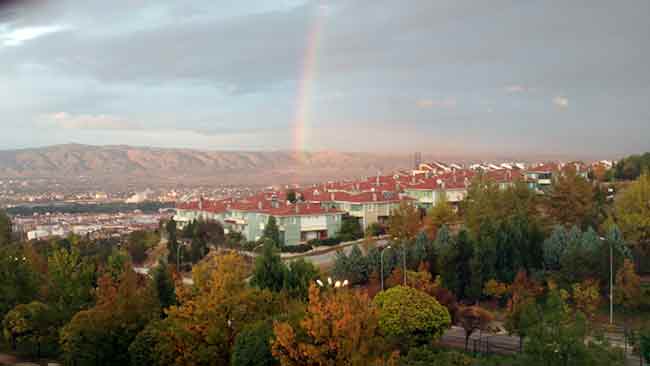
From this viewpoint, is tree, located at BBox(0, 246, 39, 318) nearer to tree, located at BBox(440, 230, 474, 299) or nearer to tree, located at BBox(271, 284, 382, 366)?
tree, located at BBox(271, 284, 382, 366)

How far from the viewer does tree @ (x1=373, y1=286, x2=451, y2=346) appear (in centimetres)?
2166

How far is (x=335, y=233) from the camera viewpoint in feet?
177

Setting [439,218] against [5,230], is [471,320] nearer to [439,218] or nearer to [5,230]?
[439,218]

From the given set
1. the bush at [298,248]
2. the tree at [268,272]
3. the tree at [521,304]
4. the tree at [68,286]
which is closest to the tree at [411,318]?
the tree at [521,304]

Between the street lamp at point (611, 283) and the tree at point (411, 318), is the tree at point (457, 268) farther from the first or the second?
the tree at point (411, 318)

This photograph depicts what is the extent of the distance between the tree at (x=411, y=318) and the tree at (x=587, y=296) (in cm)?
903

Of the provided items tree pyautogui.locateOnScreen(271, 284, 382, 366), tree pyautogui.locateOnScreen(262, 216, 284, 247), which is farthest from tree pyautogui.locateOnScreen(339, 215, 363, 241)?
tree pyautogui.locateOnScreen(271, 284, 382, 366)


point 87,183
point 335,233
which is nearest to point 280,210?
point 335,233

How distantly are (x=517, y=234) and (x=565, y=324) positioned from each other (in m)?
21.9

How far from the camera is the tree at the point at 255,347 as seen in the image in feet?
57.4

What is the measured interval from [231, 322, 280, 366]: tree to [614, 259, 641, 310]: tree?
60.3 feet

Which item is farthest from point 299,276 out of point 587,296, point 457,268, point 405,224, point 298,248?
point 298,248

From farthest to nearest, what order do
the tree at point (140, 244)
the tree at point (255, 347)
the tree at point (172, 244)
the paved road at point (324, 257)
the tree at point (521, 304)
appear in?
the tree at point (140, 244)
the tree at point (172, 244)
the paved road at point (324, 257)
the tree at point (521, 304)
the tree at point (255, 347)

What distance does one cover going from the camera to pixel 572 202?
41406mm
